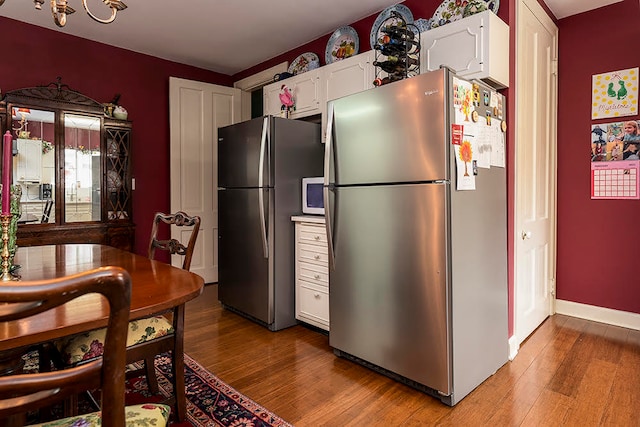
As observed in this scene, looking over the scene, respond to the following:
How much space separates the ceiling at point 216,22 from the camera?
3055mm

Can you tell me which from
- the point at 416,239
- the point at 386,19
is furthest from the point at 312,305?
the point at 386,19

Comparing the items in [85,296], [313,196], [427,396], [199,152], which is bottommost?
[427,396]

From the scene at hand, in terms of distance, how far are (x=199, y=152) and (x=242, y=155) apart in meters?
1.44

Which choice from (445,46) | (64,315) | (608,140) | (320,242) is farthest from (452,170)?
(608,140)

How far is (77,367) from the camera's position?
2.43 ft

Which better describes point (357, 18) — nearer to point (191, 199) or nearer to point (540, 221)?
point (540, 221)

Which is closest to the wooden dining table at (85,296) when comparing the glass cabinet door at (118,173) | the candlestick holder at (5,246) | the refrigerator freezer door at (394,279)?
the candlestick holder at (5,246)

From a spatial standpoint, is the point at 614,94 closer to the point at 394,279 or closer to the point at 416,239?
the point at 416,239

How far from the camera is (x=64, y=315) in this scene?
3.24 feet

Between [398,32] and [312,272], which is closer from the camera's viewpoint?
[398,32]

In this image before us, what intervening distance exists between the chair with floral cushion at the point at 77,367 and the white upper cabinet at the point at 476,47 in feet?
7.47

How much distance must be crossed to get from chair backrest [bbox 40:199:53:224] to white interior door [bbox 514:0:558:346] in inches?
148

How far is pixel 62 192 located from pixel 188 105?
162 cm

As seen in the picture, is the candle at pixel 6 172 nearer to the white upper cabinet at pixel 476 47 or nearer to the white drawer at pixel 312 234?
the white drawer at pixel 312 234
